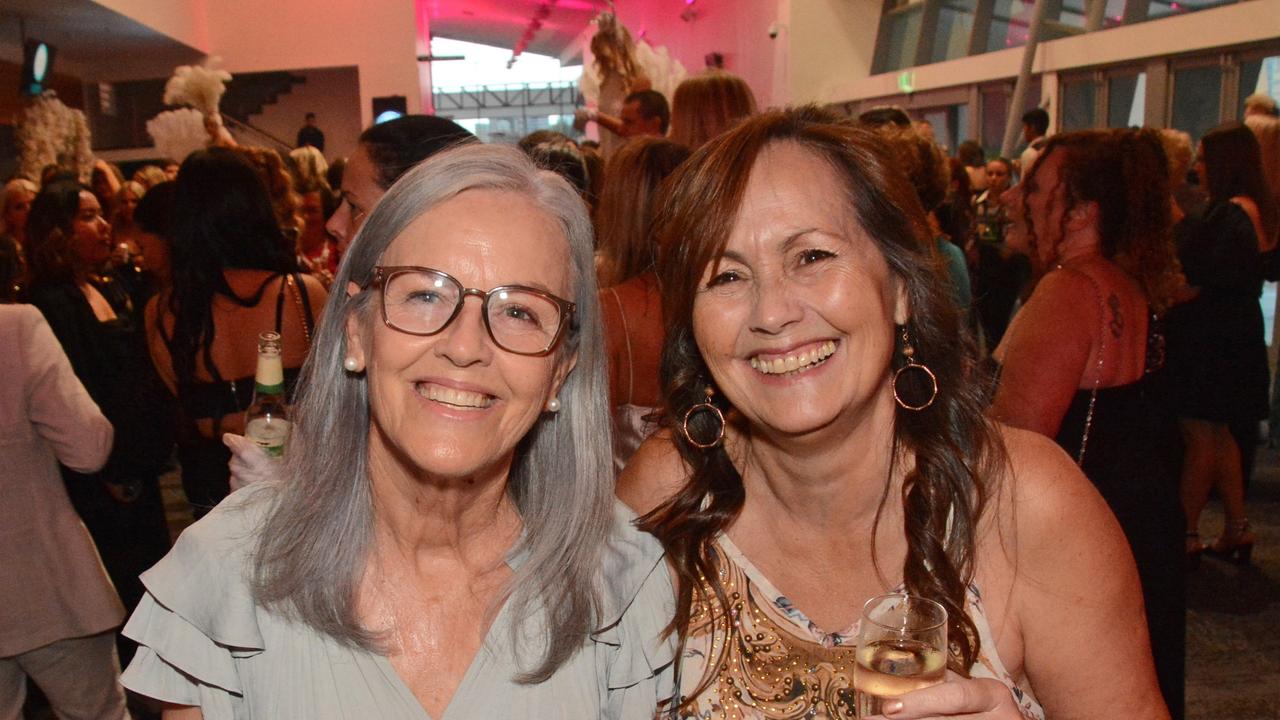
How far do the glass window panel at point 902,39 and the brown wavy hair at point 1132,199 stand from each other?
38.7 ft

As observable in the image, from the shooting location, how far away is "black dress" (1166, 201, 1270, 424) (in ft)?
16.0

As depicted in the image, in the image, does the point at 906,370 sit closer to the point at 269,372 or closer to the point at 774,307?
the point at 774,307

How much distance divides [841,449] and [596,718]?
596 mm

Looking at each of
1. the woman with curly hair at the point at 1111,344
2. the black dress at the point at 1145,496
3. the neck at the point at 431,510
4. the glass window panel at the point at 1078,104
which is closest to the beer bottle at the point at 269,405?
the neck at the point at 431,510

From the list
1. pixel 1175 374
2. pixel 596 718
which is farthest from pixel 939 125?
pixel 596 718

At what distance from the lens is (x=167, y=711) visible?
153 centimetres

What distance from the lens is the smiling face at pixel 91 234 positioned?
169 inches

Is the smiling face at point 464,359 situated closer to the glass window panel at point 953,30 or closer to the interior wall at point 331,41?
the glass window panel at point 953,30

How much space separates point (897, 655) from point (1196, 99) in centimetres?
897

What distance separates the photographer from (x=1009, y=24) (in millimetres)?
12172

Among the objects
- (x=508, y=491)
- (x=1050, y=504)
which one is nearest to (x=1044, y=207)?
(x=1050, y=504)

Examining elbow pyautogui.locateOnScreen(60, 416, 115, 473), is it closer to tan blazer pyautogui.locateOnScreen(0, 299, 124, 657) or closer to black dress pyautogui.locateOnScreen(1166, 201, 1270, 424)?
tan blazer pyautogui.locateOnScreen(0, 299, 124, 657)

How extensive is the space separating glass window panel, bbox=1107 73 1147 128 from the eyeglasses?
30.1ft

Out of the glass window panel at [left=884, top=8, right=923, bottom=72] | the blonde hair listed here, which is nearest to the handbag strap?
the blonde hair
